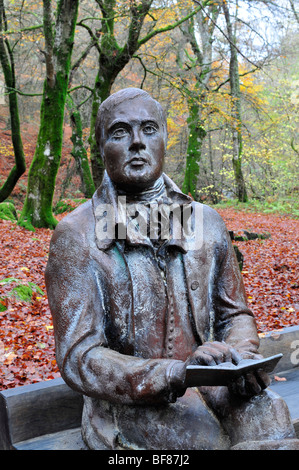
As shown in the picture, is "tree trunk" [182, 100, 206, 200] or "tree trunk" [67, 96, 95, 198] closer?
"tree trunk" [67, 96, 95, 198]

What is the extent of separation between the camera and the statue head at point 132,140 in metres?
2.51

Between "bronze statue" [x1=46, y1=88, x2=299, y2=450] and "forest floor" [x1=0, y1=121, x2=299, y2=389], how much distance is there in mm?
2565

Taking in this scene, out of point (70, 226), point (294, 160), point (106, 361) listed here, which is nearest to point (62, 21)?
point (70, 226)

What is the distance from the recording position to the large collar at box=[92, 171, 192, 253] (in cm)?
251

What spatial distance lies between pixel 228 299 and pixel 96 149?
10.3 meters

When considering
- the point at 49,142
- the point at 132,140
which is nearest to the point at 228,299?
the point at 132,140

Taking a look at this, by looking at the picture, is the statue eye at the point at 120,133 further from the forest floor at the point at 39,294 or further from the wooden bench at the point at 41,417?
the forest floor at the point at 39,294

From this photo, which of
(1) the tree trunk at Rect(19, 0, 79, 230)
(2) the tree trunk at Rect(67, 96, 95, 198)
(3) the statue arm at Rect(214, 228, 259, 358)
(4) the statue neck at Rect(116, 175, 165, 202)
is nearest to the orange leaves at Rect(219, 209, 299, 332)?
(3) the statue arm at Rect(214, 228, 259, 358)

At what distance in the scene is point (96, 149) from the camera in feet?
41.1

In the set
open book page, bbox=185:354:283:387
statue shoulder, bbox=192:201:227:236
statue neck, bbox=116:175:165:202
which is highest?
statue neck, bbox=116:175:165:202

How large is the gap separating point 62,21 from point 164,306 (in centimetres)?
983

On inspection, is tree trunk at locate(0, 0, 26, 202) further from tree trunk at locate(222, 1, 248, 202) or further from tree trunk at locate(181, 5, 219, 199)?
tree trunk at locate(181, 5, 219, 199)

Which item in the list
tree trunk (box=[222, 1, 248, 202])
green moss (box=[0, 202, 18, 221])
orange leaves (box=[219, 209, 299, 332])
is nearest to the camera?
orange leaves (box=[219, 209, 299, 332])
